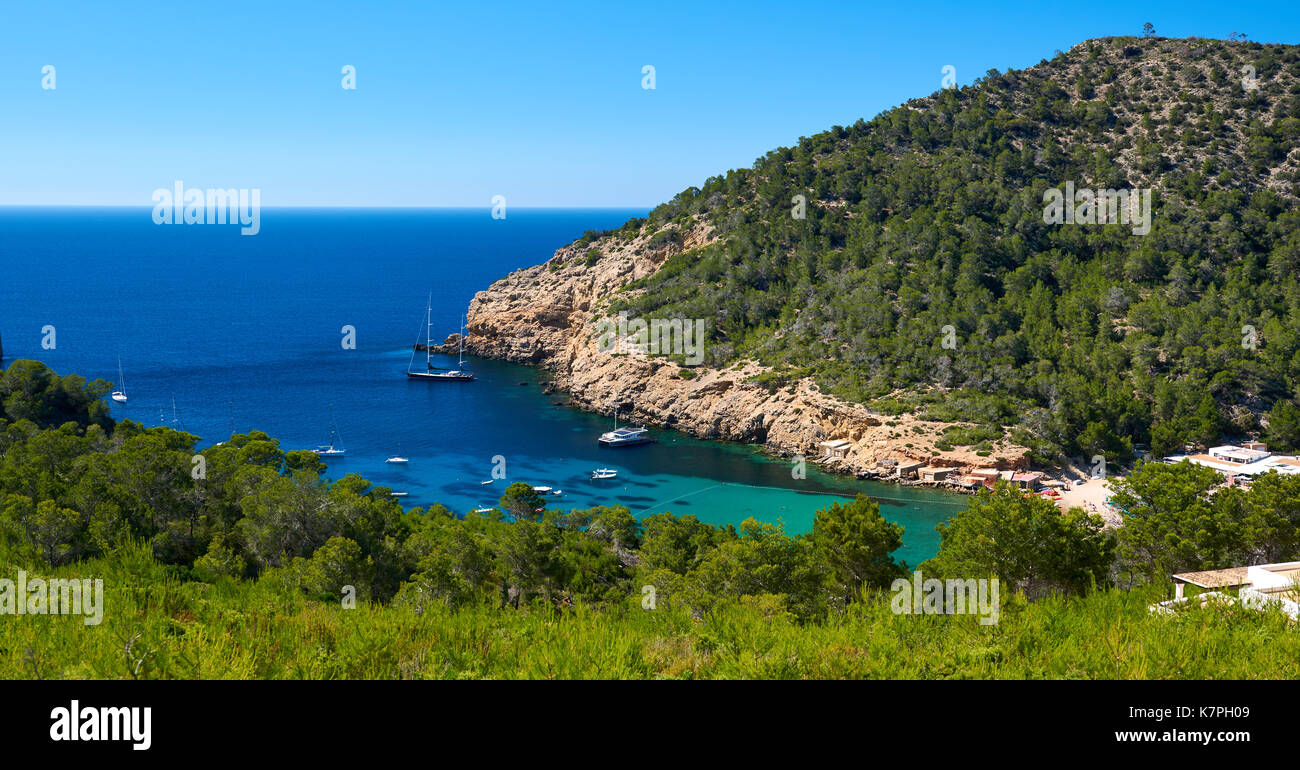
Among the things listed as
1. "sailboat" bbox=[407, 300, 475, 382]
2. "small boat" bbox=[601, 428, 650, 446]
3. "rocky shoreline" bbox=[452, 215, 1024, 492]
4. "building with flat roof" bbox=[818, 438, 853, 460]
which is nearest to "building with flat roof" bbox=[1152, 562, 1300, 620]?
"rocky shoreline" bbox=[452, 215, 1024, 492]

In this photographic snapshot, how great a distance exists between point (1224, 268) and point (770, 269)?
1208 inches

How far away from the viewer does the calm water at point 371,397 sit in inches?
1752

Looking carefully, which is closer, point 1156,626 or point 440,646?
point 440,646

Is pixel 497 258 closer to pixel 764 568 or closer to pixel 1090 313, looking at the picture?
pixel 1090 313

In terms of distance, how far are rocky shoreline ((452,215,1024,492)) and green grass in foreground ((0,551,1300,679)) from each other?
119 feet

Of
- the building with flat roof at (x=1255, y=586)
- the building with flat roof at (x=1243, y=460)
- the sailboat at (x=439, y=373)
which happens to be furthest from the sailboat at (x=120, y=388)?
the building with flat roof at (x=1243, y=460)

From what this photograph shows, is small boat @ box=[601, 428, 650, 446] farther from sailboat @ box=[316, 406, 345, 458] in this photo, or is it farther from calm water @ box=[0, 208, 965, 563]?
sailboat @ box=[316, 406, 345, 458]

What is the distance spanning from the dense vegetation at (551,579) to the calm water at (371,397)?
14171mm

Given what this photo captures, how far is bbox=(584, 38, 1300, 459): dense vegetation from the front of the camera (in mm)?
48719

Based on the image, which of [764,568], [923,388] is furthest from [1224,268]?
[764,568]

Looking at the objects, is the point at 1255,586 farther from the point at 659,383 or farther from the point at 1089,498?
the point at 659,383

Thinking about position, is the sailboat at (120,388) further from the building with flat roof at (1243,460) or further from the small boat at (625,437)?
the building with flat roof at (1243,460)

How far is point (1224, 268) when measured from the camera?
55375mm

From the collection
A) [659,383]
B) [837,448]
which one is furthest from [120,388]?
[837,448]
